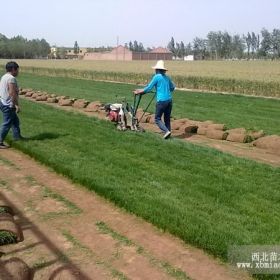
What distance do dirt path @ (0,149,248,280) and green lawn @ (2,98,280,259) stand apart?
0.69 feet

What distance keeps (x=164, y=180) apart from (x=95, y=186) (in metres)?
1.10

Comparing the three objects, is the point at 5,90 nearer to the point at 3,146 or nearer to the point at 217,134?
the point at 3,146

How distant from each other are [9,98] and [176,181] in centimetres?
489

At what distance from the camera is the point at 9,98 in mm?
10031

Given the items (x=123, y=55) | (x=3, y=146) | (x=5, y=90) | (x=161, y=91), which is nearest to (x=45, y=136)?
(x=3, y=146)

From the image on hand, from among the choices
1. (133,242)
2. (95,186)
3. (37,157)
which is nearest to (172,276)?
(133,242)

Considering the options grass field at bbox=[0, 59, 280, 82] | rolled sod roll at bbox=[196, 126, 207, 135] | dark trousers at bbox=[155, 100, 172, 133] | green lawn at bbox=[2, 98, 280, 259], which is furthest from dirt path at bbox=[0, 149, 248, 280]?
grass field at bbox=[0, 59, 280, 82]

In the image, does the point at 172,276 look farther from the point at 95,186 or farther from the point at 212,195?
the point at 95,186

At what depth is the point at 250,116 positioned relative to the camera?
1551 cm

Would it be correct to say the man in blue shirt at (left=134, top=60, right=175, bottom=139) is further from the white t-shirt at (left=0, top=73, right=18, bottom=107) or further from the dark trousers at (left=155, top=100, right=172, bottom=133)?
the white t-shirt at (left=0, top=73, right=18, bottom=107)

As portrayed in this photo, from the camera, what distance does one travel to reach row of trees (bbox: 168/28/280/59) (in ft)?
479

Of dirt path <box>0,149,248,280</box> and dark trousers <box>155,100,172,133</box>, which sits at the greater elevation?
dark trousers <box>155,100,172,133</box>

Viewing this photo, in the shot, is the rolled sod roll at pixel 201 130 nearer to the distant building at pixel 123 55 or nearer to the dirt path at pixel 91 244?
the dirt path at pixel 91 244

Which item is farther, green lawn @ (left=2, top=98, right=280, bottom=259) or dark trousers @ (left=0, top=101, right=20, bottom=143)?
dark trousers @ (left=0, top=101, right=20, bottom=143)
